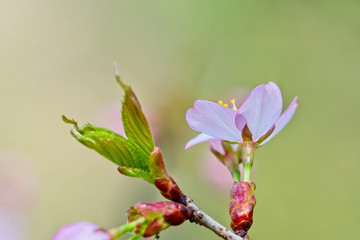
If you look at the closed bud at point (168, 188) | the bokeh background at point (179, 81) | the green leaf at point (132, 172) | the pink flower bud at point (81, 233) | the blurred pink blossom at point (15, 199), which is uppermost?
the bokeh background at point (179, 81)

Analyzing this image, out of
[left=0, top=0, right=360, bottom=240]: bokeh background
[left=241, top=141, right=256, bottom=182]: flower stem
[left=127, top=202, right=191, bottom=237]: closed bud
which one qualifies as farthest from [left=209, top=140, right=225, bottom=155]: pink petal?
[left=0, top=0, right=360, bottom=240]: bokeh background

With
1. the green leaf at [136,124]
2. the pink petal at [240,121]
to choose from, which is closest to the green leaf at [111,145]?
the green leaf at [136,124]

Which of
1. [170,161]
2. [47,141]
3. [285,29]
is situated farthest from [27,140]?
[285,29]

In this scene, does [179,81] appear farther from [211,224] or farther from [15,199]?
[211,224]

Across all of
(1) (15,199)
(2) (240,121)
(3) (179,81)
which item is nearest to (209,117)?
(2) (240,121)

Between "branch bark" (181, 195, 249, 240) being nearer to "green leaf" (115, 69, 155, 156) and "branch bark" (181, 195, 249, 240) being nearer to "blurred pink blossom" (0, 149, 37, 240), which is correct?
"green leaf" (115, 69, 155, 156)

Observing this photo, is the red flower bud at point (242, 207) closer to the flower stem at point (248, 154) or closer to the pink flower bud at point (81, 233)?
the flower stem at point (248, 154)

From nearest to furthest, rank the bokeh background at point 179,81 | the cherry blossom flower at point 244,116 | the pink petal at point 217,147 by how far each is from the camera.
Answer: the cherry blossom flower at point 244,116, the pink petal at point 217,147, the bokeh background at point 179,81

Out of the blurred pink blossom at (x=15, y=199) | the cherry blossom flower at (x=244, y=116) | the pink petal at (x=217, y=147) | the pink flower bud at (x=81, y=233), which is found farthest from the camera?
the blurred pink blossom at (x=15, y=199)
